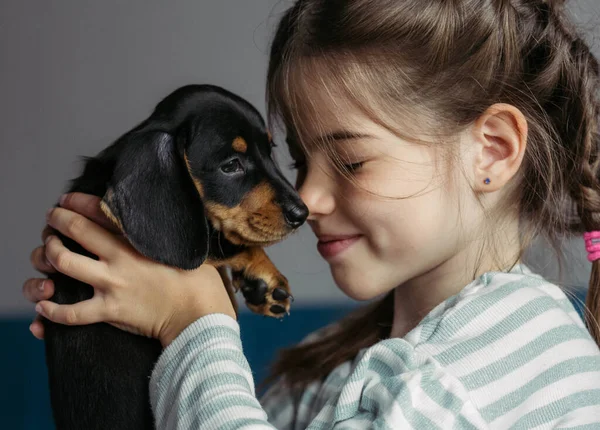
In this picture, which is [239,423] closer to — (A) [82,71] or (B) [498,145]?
(B) [498,145]

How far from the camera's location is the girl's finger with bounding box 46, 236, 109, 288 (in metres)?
1.21

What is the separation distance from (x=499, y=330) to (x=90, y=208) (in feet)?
1.95

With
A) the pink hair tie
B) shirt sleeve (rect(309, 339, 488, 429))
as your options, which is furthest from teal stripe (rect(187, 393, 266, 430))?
the pink hair tie

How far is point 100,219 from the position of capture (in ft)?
4.05

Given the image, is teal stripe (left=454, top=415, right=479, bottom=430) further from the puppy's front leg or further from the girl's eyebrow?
the girl's eyebrow

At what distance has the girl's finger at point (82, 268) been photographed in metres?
1.21

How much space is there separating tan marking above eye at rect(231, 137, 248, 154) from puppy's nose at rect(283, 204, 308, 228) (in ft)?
0.38

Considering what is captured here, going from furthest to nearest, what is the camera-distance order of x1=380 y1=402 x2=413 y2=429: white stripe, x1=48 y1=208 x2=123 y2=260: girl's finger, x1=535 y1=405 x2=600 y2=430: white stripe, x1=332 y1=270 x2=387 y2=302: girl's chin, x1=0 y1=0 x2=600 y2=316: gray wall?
x1=0 y1=0 x2=600 y2=316: gray wall
x1=332 y1=270 x2=387 y2=302: girl's chin
x1=48 y1=208 x2=123 y2=260: girl's finger
x1=535 y1=405 x2=600 y2=430: white stripe
x1=380 y1=402 x2=413 y2=429: white stripe

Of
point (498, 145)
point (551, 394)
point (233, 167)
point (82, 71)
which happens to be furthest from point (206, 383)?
point (82, 71)

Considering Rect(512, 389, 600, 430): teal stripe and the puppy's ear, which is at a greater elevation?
the puppy's ear

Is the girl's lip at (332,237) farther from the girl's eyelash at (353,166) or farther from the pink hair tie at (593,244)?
the pink hair tie at (593,244)

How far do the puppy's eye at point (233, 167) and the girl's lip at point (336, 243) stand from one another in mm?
185

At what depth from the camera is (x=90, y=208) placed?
123 cm

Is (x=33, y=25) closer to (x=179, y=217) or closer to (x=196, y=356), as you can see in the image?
(x=179, y=217)
